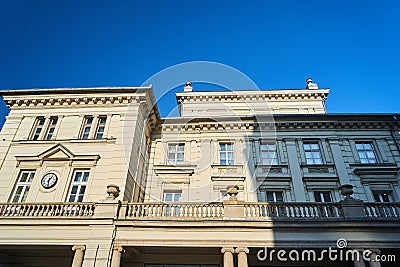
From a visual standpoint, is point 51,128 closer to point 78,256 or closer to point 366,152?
point 78,256

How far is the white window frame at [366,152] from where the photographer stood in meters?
18.2

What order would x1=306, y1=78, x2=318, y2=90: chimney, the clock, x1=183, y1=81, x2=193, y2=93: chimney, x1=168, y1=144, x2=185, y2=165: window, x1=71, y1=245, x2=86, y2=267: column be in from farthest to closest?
x1=183, y1=81, x2=193, y2=93: chimney, x1=306, y1=78, x2=318, y2=90: chimney, x1=168, y1=144, x2=185, y2=165: window, the clock, x1=71, y1=245, x2=86, y2=267: column

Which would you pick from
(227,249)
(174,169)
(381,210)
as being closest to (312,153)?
(381,210)

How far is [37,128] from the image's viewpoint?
17672 millimetres

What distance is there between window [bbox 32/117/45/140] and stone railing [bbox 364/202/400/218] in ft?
61.0

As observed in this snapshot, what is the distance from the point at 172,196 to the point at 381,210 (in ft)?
35.8

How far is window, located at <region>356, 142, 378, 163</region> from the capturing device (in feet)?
59.9

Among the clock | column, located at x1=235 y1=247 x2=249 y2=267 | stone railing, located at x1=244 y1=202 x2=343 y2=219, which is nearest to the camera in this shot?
column, located at x1=235 y1=247 x2=249 y2=267

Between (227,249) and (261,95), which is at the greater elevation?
(261,95)

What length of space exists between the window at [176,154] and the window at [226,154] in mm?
2573

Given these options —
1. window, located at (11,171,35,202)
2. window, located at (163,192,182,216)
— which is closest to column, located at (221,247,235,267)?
window, located at (163,192,182,216)

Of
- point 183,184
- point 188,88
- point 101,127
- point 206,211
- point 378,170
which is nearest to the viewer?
point 206,211

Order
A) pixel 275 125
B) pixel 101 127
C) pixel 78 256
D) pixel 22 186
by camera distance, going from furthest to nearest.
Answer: pixel 275 125
pixel 101 127
pixel 22 186
pixel 78 256

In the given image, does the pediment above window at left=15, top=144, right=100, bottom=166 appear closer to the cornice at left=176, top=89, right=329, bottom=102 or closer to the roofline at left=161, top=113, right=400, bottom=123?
the roofline at left=161, top=113, right=400, bottom=123
